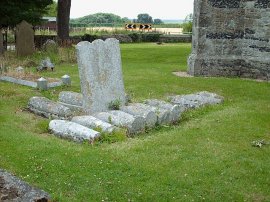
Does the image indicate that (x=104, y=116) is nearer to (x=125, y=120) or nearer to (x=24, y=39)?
(x=125, y=120)

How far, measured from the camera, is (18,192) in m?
5.79

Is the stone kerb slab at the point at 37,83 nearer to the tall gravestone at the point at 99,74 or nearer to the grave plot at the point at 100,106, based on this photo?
the grave plot at the point at 100,106

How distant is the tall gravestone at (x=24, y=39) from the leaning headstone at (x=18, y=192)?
17650mm

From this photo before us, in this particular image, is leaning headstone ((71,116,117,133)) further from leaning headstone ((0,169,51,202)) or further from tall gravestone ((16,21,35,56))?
tall gravestone ((16,21,35,56))

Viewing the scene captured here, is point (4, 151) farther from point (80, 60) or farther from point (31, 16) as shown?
point (31, 16)

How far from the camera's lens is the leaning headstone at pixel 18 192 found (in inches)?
223

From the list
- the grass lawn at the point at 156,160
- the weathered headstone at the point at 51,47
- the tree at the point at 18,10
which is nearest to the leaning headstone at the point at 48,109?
the grass lawn at the point at 156,160

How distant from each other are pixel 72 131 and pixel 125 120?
1.24 m

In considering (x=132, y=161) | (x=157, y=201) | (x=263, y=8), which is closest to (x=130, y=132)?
(x=132, y=161)

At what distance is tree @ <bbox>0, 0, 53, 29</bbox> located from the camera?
2398cm

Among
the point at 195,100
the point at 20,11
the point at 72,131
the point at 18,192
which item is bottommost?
the point at 18,192

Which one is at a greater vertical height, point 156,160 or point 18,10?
point 18,10

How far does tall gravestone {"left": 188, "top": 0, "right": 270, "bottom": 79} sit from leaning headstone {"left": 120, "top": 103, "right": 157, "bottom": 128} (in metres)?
8.08

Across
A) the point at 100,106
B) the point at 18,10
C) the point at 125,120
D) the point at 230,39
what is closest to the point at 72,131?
the point at 125,120
